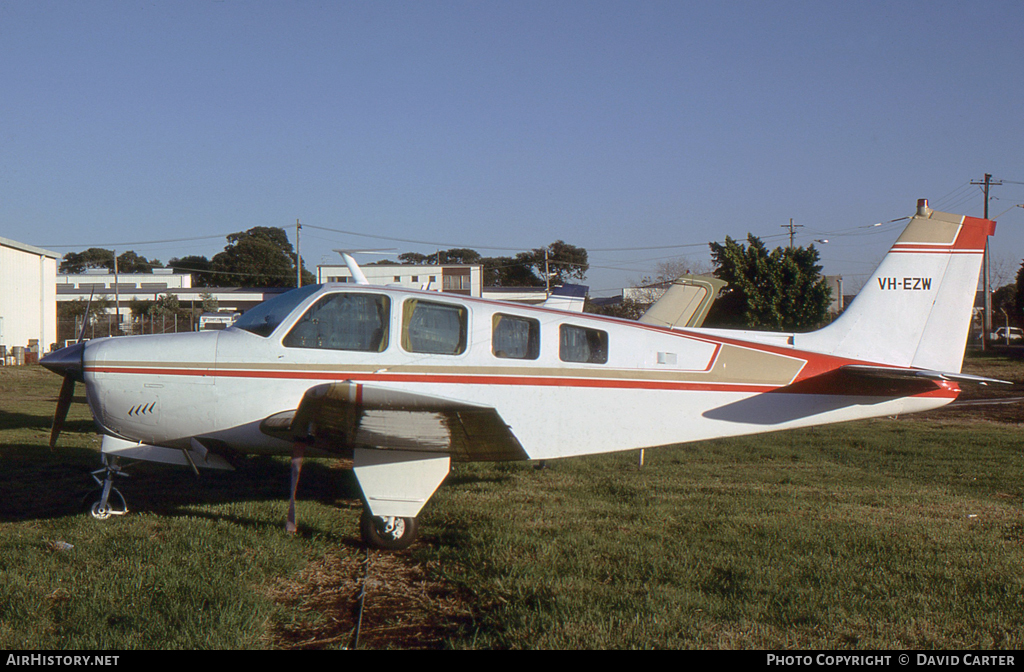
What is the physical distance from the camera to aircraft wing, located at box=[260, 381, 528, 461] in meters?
4.95

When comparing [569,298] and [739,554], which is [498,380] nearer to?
[739,554]

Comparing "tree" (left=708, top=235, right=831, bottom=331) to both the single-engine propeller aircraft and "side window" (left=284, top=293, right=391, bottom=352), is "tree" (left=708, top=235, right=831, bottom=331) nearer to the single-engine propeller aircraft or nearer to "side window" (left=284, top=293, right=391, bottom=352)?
the single-engine propeller aircraft

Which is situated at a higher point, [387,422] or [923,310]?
[923,310]

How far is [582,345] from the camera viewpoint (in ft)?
20.7

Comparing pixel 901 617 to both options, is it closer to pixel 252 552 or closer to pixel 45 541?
pixel 252 552

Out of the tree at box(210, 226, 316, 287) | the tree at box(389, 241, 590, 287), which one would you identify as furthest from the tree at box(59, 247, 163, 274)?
the tree at box(389, 241, 590, 287)

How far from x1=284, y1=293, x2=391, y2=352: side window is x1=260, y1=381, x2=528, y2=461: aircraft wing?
56cm

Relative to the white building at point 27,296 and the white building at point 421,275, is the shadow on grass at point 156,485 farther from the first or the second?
the white building at point 421,275

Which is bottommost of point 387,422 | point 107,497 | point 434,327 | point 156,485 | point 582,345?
point 156,485

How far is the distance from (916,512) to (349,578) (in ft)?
18.3

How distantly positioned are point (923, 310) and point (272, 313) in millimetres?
6651

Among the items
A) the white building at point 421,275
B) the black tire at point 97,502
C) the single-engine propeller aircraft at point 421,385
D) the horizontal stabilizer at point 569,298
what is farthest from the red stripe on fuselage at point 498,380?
the white building at point 421,275

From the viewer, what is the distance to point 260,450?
6.07m

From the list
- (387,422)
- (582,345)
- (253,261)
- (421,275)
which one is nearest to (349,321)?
(387,422)
